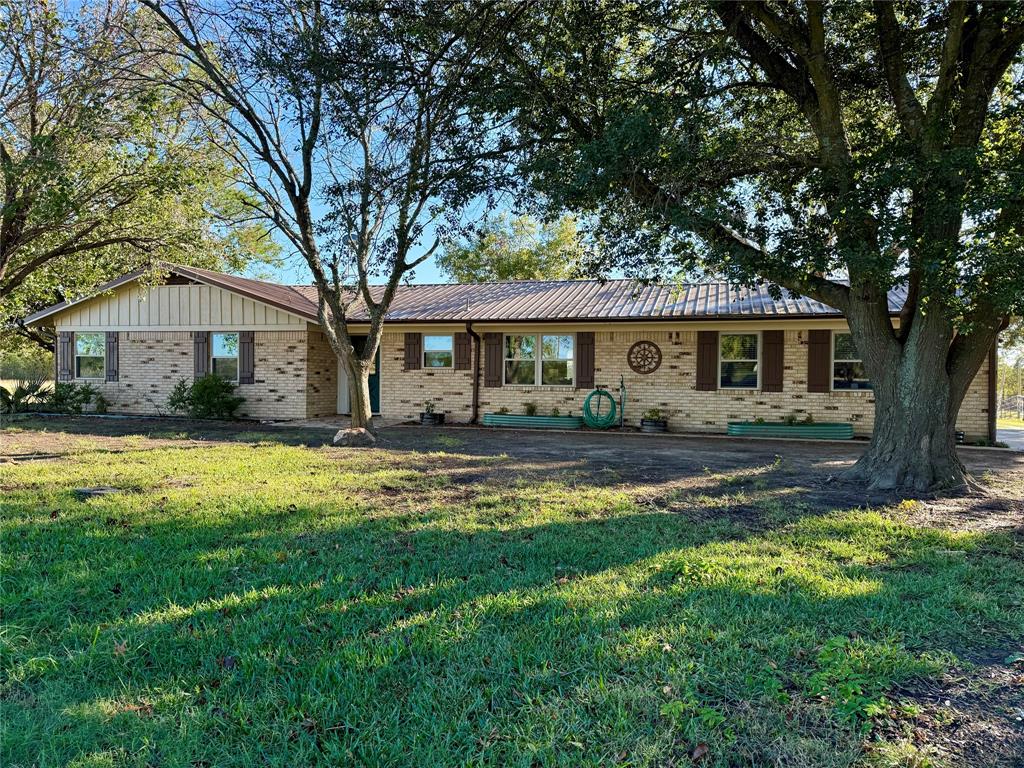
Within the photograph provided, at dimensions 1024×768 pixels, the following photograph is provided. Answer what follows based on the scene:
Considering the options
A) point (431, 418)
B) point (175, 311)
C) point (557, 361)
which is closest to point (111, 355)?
point (175, 311)

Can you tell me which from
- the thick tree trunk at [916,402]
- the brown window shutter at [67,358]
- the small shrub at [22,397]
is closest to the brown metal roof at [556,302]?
the brown window shutter at [67,358]

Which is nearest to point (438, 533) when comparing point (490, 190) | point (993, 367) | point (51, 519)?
point (51, 519)

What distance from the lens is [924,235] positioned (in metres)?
6.18

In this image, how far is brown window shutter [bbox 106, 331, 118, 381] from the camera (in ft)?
58.4

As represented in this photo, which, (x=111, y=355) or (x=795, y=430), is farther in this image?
(x=111, y=355)

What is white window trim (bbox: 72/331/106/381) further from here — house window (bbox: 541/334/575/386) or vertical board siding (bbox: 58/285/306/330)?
house window (bbox: 541/334/575/386)

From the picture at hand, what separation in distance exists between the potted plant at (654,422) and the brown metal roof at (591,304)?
2.33m

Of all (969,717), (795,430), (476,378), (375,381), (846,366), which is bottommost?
(969,717)

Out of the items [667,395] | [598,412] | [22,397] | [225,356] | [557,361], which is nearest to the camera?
[667,395]

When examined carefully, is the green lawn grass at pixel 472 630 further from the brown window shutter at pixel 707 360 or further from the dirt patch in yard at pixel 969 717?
the brown window shutter at pixel 707 360

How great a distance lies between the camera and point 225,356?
1717 centimetres

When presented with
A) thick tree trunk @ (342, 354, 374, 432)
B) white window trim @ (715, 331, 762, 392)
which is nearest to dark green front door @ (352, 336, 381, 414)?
thick tree trunk @ (342, 354, 374, 432)

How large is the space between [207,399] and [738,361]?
1357 centimetres

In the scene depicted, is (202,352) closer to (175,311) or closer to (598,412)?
(175,311)
